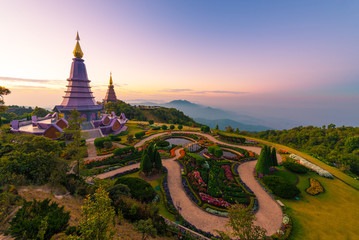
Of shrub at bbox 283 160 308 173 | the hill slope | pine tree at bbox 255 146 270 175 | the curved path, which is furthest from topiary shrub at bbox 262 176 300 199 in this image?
the hill slope

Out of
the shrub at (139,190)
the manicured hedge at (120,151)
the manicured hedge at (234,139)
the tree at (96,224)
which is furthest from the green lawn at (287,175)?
the manicured hedge at (120,151)

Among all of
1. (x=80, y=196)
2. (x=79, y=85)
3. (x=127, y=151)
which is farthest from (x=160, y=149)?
(x=79, y=85)

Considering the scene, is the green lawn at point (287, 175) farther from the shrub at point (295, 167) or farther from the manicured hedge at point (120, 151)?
the manicured hedge at point (120, 151)

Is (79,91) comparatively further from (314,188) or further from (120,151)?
(314,188)

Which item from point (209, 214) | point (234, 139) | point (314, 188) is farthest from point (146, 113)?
point (314, 188)

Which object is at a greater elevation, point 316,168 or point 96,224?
point 96,224

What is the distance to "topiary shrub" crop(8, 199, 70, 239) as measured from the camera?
8754mm

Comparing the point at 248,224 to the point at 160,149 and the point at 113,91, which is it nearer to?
the point at 160,149

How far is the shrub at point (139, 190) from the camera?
15.9 m

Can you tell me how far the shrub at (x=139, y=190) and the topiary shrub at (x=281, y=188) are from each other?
54.5ft

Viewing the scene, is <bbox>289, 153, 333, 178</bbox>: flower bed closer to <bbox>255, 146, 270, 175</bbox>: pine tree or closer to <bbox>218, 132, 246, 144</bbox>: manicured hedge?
<bbox>255, 146, 270, 175</bbox>: pine tree

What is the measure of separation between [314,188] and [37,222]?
31.5 m

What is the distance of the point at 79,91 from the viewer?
43.8 metres

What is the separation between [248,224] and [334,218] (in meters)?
14.2
